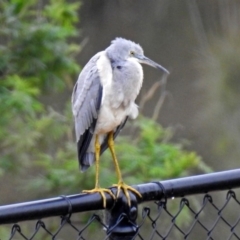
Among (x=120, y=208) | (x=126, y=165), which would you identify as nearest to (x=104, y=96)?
(x=120, y=208)

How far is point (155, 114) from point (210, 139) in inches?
35.5

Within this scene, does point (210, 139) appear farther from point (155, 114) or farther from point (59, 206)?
point (59, 206)

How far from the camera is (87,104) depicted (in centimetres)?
272

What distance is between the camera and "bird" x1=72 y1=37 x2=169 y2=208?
105 inches

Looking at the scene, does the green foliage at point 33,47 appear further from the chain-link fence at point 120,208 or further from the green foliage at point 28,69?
the chain-link fence at point 120,208

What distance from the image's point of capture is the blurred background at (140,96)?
4104 mm

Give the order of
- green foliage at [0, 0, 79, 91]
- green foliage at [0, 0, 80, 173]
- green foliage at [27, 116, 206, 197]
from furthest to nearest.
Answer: green foliage at [27, 116, 206, 197]
green foliage at [0, 0, 79, 91]
green foliage at [0, 0, 80, 173]

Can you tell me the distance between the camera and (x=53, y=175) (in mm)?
4219

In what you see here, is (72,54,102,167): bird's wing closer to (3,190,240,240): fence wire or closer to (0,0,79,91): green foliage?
(3,190,240,240): fence wire

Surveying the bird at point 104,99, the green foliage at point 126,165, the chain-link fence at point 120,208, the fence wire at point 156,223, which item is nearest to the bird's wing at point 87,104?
the bird at point 104,99

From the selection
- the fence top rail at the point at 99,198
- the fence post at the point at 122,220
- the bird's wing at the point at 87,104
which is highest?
the bird's wing at the point at 87,104

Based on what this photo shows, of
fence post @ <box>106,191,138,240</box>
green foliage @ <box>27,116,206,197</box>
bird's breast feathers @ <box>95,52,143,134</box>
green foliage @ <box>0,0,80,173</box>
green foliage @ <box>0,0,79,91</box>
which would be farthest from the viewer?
green foliage @ <box>27,116,206,197</box>

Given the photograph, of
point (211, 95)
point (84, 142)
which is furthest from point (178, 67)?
point (84, 142)

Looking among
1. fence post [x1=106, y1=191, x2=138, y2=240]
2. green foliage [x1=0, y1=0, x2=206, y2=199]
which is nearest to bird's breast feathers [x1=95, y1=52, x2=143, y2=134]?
fence post [x1=106, y1=191, x2=138, y2=240]
